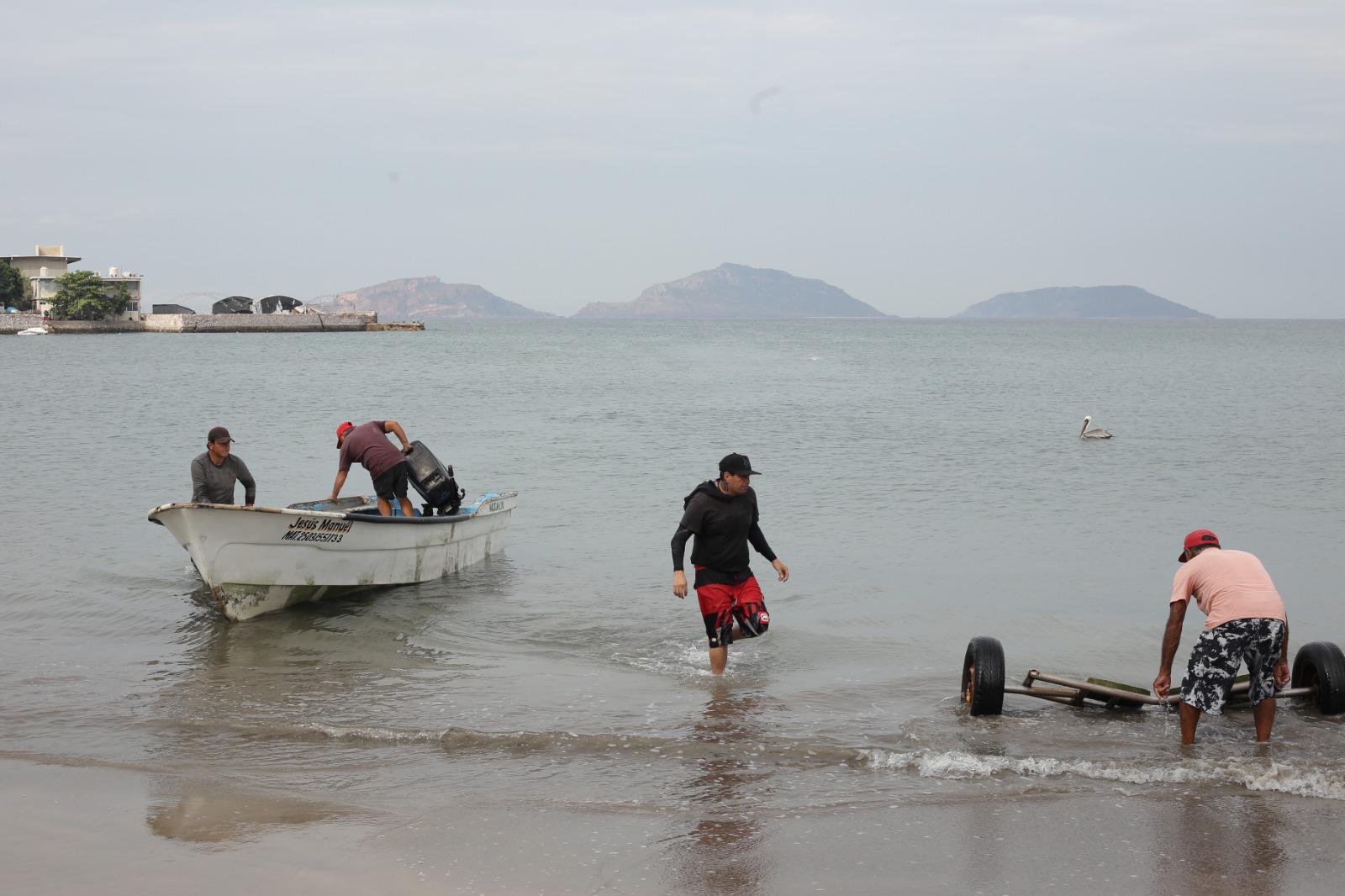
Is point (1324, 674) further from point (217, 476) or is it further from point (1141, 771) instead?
point (217, 476)

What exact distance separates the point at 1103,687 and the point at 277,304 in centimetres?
14588

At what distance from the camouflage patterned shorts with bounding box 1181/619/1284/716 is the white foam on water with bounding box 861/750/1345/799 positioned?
1.31 ft

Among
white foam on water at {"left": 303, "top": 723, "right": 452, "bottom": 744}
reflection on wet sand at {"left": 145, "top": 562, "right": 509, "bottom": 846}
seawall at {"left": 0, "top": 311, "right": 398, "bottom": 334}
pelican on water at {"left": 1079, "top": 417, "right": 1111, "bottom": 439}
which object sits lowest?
reflection on wet sand at {"left": 145, "top": 562, "right": 509, "bottom": 846}

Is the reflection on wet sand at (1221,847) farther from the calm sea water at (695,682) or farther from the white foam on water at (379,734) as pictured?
the white foam on water at (379,734)

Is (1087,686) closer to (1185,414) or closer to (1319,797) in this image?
(1319,797)

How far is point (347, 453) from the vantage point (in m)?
13.1

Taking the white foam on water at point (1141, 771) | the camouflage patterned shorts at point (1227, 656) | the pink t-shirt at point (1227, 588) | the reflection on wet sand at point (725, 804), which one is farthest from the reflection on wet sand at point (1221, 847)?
the reflection on wet sand at point (725, 804)

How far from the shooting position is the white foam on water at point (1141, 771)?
7.20 metres

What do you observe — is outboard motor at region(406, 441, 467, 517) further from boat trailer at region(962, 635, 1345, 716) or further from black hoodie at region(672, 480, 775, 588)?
boat trailer at region(962, 635, 1345, 716)

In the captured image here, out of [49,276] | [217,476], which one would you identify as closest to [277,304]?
[49,276]

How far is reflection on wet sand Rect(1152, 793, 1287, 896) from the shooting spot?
5887 millimetres

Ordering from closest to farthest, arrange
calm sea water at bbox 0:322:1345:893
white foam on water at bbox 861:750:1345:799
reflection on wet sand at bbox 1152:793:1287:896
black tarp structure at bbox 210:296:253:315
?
1. reflection on wet sand at bbox 1152:793:1287:896
2. calm sea water at bbox 0:322:1345:893
3. white foam on water at bbox 861:750:1345:799
4. black tarp structure at bbox 210:296:253:315

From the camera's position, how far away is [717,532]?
29.7ft

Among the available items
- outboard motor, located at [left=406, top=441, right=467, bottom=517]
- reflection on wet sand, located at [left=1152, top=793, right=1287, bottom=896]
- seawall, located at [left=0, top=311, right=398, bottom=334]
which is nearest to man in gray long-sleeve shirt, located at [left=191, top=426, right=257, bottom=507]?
outboard motor, located at [left=406, top=441, right=467, bottom=517]
